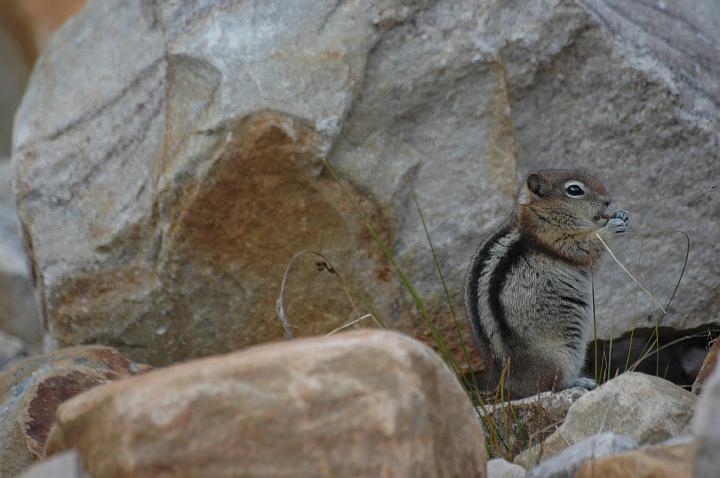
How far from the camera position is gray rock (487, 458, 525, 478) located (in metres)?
4.10

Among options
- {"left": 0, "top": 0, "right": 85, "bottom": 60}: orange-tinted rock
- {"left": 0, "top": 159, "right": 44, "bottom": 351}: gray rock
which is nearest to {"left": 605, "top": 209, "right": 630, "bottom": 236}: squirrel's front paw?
{"left": 0, "top": 159, "right": 44, "bottom": 351}: gray rock

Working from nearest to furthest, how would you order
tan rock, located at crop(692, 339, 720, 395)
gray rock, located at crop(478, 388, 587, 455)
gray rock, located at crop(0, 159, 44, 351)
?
gray rock, located at crop(478, 388, 587, 455) < tan rock, located at crop(692, 339, 720, 395) < gray rock, located at crop(0, 159, 44, 351)

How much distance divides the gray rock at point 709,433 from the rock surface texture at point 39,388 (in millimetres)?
3212

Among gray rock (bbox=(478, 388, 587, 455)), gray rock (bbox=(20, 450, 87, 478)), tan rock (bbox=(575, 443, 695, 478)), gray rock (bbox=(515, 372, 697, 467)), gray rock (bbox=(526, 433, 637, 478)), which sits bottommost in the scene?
gray rock (bbox=(478, 388, 587, 455))

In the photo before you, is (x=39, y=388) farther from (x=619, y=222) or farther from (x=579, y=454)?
(x=619, y=222)

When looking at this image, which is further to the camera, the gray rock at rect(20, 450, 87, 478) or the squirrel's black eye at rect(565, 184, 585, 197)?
the squirrel's black eye at rect(565, 184, 585, 197)

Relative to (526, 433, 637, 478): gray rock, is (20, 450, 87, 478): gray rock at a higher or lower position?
higher

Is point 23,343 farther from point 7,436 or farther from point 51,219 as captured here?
point 7,436

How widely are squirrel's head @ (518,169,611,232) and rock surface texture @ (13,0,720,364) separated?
0.62 ft

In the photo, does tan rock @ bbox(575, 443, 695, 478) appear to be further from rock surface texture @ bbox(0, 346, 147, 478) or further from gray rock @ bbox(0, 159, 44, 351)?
gray rock @ bbox(0, 159, 44, 351)

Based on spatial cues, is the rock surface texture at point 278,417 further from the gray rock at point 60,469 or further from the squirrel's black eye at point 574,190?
the squirrel's black eye at point 574,190

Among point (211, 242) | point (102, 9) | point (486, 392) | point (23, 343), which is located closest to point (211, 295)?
point (211, 242)

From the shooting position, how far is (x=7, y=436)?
5.16 m

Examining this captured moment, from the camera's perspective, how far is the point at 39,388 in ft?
17.5
